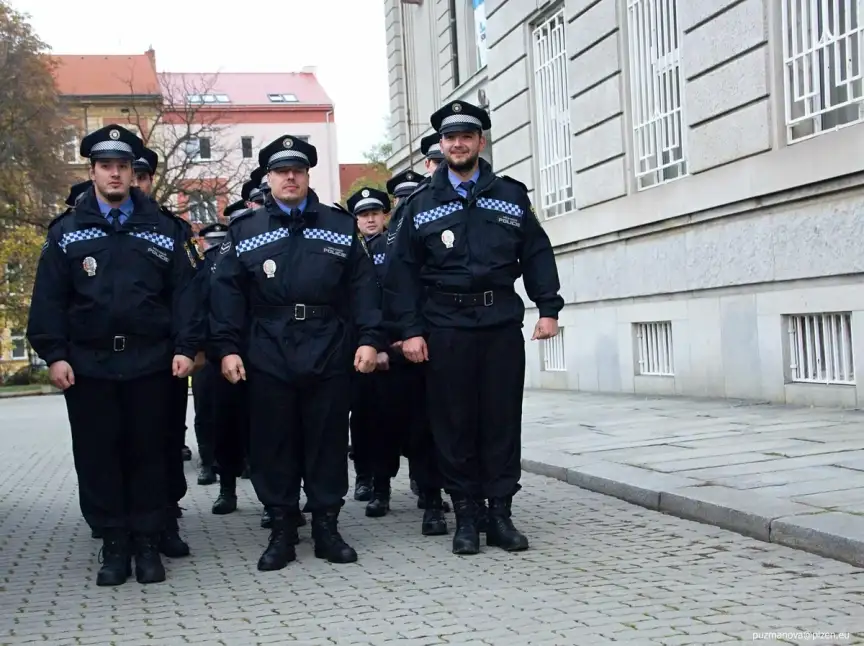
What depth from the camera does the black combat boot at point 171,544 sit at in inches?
258

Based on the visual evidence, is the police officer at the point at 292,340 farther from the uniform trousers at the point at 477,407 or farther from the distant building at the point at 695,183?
the distant building at the point at 695,183

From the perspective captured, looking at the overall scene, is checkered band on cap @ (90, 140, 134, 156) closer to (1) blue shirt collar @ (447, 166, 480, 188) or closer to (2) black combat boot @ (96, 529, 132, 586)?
(1) blue shirt collar @ (447, 166, 480, 188)

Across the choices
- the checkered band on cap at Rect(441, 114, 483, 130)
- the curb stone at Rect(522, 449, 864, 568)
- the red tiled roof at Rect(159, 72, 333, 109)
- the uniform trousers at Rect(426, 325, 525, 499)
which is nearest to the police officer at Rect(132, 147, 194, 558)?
the uniform trousers at Rect(426, 325, 525, 499)

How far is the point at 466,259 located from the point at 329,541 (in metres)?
1.66

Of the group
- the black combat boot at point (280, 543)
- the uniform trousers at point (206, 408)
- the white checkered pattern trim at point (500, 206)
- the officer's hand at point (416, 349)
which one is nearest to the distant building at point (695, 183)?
the white checkered pattern trim at point (500, 206)

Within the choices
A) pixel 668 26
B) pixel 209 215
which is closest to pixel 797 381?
pixel 668 26

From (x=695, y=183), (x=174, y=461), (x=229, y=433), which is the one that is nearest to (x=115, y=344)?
(x=174, y=461)

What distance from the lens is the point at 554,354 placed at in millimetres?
18203

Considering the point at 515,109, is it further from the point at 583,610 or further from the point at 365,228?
the point at 583,610

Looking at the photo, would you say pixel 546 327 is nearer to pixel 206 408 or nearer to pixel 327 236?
pixel 327 236

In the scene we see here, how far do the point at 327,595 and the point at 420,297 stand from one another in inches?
73.6

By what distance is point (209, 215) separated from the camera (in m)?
42.2

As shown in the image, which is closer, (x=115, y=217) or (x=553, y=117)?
(x=115, y=217)

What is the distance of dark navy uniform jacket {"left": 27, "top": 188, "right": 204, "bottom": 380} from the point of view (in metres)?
5.97
